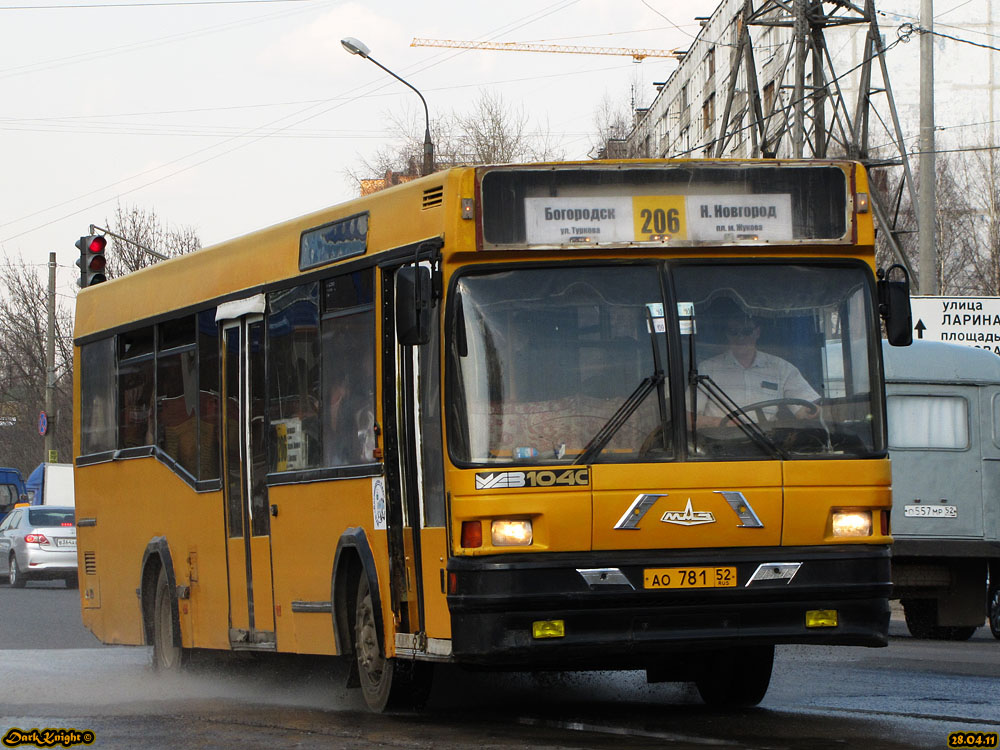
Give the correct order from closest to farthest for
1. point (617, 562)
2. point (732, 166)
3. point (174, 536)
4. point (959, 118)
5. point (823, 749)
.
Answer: point (823, 749) < point (617, 562) < point (732, 166) < point (174, 536) < point (959, 118)

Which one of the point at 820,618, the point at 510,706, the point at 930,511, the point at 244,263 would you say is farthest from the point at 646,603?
the point at 930,511

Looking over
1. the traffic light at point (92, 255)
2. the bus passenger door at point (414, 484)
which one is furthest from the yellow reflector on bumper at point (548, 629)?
the traffic light at point (92, 255)

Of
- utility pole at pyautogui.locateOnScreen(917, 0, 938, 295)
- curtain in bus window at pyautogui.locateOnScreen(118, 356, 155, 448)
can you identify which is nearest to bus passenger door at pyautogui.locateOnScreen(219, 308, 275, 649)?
curtain in bus window at pyautogui.locateOnScreen(118, 356, 155, 448)

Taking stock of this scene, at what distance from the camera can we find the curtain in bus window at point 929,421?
1791 cm

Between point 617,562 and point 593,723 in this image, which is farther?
point 593,723

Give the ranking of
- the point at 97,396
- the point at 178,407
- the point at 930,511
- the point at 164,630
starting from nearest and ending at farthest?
the point at 178,407
the point at 164,630
the point at 97,396
the point at 930,511

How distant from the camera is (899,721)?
937cm

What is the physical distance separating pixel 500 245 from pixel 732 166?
131 cm

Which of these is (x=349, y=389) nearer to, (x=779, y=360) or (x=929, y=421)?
(x=779, y=360)

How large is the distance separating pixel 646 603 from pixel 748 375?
1.26 metres

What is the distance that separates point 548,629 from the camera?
8727 millimetres

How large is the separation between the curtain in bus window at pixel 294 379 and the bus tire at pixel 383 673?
3.48 ft

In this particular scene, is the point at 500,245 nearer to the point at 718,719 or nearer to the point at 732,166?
the point at 732,166

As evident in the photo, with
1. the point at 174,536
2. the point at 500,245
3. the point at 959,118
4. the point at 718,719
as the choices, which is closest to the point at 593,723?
the point at 718,719
